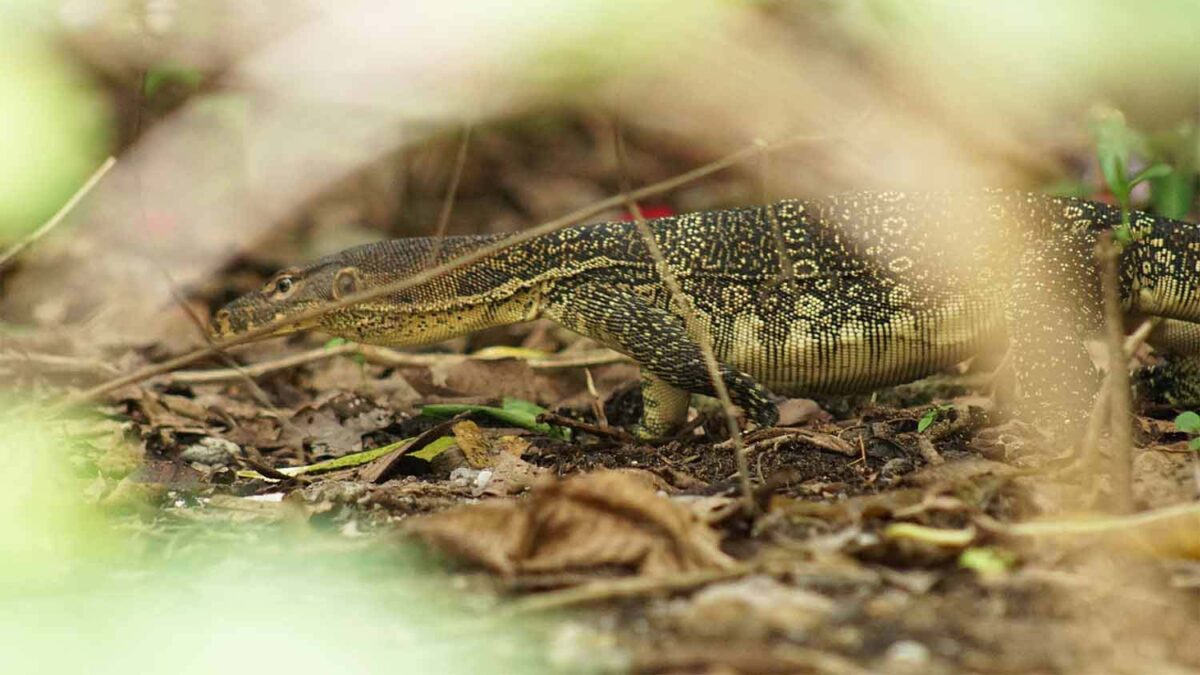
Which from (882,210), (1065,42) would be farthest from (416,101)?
(1065,42)

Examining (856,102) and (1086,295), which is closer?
(1086,295)

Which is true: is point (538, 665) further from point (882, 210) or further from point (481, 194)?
point (481, 194)

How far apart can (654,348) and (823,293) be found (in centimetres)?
85

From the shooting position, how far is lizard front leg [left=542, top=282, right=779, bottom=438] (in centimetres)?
537

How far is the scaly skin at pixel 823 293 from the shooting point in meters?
5.34

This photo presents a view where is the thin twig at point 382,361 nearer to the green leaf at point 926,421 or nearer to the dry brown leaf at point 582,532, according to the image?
the green leaf at point 926,421

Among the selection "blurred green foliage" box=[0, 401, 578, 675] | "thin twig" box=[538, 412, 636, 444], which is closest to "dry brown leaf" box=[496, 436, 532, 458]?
"thin twig" box=[538, 412, 636, 444]

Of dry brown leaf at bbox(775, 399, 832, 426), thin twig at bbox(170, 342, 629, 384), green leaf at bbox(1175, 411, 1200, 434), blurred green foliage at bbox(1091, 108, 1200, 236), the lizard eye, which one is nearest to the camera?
green leaf at bbox(1175, 411, 1200, 434)

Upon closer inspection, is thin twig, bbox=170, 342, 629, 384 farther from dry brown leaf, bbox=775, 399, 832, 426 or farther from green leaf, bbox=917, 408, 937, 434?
green leaf, bbox=917, 408, 937, 434

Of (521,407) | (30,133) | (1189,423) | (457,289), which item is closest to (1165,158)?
(1189,423)

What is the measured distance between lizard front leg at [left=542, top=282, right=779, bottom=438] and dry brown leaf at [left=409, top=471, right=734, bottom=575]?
2126 mm

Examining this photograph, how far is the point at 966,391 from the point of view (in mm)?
6156

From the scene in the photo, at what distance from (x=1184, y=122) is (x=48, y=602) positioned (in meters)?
7.25

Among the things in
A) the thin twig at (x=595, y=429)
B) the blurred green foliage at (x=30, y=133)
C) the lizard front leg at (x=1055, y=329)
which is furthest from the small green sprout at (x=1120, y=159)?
the blurred green foliage at (x=30, y=133)
